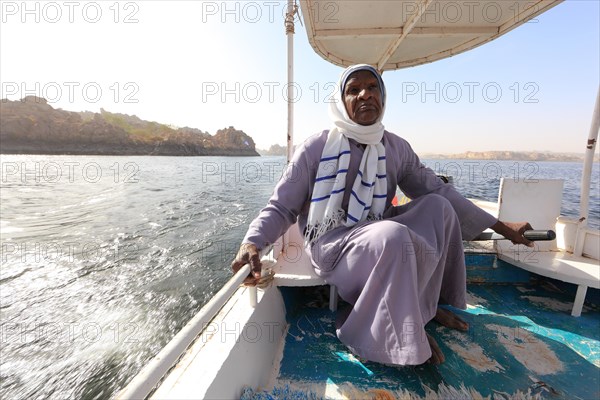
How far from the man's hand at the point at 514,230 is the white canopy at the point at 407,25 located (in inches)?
60.8

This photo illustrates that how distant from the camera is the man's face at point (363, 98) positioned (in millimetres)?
1537

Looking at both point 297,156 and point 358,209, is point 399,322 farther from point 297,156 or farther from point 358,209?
point 297,156

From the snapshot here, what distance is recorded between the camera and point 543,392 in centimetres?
121

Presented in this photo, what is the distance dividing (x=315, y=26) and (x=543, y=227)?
2.55m

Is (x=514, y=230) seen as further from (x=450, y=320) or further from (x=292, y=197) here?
(x=292, y=197)

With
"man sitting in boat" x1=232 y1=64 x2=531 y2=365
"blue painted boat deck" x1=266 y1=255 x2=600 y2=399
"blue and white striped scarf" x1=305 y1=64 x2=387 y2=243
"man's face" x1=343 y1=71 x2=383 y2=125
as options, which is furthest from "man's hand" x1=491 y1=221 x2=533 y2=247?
"man's face" x1=343 y1=71 x2=383 y2=125

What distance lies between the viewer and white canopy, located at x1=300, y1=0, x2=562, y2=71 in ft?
6.86

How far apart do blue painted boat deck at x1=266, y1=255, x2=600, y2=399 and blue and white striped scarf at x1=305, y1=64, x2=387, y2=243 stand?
61 centimetres

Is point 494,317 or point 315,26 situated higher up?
point 315,26

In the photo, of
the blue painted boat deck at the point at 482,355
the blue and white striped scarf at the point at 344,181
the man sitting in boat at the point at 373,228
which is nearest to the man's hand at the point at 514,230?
the man sitting in boat at the point at 373,228

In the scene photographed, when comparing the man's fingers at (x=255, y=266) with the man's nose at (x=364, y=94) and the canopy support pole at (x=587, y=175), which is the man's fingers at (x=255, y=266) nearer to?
the man's nose at (x=364, y=94)

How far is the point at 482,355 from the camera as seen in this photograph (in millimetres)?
1432

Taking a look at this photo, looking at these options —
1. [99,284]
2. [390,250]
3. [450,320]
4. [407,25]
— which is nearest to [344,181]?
[390,250]

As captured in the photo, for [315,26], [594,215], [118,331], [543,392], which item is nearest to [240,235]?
[118,331]
